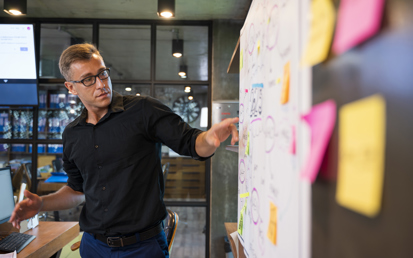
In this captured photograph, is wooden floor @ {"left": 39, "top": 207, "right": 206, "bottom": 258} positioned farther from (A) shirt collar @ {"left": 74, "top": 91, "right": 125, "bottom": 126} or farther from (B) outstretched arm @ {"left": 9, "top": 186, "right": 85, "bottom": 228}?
(A) shirt collar @ {"left": 74, "top": 91, "right": 125, "bottom": 126}

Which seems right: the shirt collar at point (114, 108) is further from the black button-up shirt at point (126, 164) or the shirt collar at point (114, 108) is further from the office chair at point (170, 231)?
the office chair at point (170, 231)

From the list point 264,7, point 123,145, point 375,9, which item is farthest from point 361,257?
Answer: point 123,145

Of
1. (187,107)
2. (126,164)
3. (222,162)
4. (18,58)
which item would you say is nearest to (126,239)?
(126,164)

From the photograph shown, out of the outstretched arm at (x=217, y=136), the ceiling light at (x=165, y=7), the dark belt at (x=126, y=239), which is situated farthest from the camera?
the ceiling light at (x=165, y=7)

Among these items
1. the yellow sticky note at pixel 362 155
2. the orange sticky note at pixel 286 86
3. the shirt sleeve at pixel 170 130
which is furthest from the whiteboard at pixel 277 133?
the shirt sleeve at pixel 170 130

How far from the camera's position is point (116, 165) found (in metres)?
1.49

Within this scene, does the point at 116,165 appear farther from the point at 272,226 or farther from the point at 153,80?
the point at 153,80

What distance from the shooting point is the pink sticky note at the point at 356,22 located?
1.22 ft

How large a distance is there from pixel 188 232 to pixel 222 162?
1233 millimetres

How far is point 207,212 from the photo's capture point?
354 centimetres

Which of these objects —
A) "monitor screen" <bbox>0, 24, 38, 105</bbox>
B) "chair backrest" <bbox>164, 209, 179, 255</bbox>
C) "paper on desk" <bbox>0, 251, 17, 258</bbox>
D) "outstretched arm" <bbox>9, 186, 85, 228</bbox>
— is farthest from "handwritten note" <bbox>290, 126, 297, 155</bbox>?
"monitor screen" <bbox>0, 24, 38, 105</bbox>

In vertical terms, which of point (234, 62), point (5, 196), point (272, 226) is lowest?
point (5, 196)

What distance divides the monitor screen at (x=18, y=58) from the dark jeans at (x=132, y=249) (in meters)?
2.50

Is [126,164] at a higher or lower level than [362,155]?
lower
